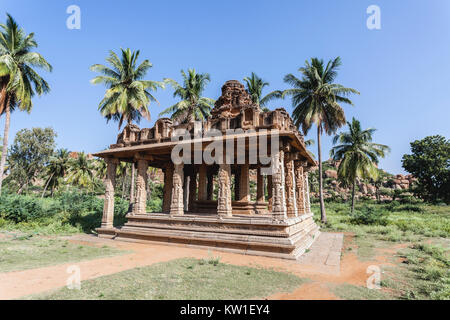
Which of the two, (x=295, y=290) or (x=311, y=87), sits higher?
(x=311, y=87)

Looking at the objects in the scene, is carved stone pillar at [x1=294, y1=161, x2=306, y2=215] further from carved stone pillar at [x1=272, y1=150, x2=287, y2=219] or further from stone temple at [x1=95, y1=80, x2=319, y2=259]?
carved stone pillar at [x1=272, y1=150, x2=287, y2=219]

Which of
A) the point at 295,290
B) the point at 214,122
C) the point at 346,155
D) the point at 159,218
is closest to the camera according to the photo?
the point at 295,290

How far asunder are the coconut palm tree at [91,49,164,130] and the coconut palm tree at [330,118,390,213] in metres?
21.1

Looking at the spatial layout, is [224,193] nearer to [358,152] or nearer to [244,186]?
[244,186]

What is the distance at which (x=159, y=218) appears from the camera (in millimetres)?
11820

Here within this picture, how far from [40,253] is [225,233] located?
714 cm

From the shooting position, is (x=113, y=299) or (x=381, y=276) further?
(x=381, y=276)

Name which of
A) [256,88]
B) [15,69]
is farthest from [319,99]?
[15,69]

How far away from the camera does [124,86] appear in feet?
63.3

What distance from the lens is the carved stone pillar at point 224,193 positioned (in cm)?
1041

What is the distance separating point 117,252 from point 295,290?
722 centimetres

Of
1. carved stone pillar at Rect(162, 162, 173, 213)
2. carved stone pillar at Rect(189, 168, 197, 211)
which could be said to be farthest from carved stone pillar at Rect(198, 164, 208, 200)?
carved stone pillar at Rect(162, 162, 173, 213)
